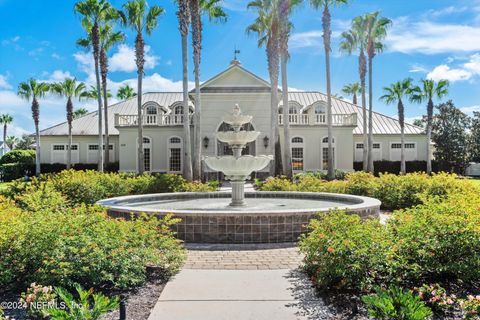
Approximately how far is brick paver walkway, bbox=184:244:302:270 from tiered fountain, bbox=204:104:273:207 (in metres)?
3.06

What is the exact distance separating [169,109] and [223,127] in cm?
820

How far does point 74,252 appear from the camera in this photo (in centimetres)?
496

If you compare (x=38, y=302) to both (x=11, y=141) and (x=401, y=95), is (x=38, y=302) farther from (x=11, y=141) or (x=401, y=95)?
(x=11, y=141)

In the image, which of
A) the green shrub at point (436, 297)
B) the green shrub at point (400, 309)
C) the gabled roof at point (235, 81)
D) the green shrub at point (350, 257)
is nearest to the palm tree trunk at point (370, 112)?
the gabled roof at point (235, 81)

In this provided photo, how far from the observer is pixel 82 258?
4969 millimetres

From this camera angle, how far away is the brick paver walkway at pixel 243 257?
22.0ft

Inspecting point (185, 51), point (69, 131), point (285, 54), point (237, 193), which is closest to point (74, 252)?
point (237, 193)

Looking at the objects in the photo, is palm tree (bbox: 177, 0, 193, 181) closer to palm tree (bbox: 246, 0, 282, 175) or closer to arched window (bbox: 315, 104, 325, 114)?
palm tree (bbox: 246, 0, 282, 175)

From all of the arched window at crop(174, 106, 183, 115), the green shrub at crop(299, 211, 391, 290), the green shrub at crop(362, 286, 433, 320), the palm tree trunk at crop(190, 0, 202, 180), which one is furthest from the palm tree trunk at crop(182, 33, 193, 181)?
the green shrub at crop(362, 286, 433, 320)

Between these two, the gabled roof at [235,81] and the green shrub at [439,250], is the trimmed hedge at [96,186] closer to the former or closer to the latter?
the green shrub at [439,250]

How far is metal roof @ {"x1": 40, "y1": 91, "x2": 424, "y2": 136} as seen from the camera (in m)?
37.4

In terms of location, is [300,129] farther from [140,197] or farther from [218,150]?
[140,197]

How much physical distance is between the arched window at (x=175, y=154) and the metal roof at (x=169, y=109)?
481 cm

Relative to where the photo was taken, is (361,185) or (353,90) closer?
(361,185)
